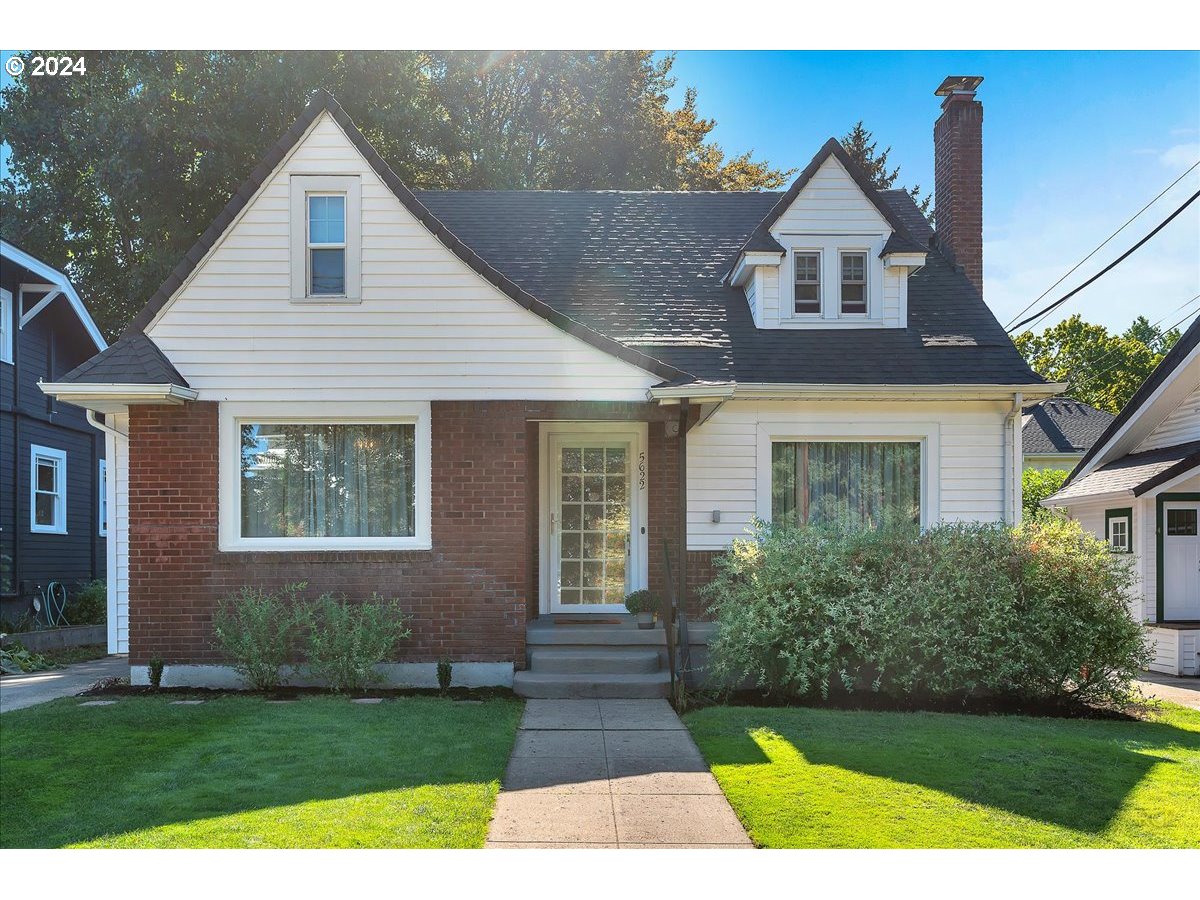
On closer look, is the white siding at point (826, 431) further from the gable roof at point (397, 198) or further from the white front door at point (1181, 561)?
the white front door at point (1181, 561)

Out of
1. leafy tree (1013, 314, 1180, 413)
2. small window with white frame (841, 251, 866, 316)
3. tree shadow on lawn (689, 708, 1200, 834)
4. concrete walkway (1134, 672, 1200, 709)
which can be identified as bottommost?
Answer: concrete walkway (1134, 672, 1200, 709)

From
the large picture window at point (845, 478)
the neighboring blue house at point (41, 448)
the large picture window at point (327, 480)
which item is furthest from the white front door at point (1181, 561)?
the neighboring blue house at point (41, 448)

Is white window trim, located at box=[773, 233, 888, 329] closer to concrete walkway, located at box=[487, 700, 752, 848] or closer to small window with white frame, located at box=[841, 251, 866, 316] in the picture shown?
small window with white frame, located at box=[841, 251, 866, 316]

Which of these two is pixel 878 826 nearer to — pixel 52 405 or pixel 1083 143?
pixel 1083 143

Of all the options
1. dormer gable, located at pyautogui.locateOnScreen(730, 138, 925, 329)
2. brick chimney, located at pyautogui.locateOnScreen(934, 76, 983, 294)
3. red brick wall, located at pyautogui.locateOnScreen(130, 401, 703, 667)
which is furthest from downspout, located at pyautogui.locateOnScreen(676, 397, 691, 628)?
brick chimney, located at pyautogui.locateOnScreen(934, 76, 983, 294)

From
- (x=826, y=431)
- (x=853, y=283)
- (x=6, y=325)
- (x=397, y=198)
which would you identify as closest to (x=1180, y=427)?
(x=853, y=283)

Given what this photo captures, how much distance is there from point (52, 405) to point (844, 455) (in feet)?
45.4

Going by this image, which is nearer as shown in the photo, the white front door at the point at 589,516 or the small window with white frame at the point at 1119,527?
the white front door at the point at 589,516

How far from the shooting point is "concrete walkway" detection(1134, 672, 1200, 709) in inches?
388

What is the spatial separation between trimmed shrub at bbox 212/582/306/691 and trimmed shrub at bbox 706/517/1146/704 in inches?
153

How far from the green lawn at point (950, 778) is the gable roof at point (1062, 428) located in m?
20.4

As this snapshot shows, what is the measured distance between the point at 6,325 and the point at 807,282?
12.6m

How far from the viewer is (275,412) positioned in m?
9.22

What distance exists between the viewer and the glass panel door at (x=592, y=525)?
1089 cm
